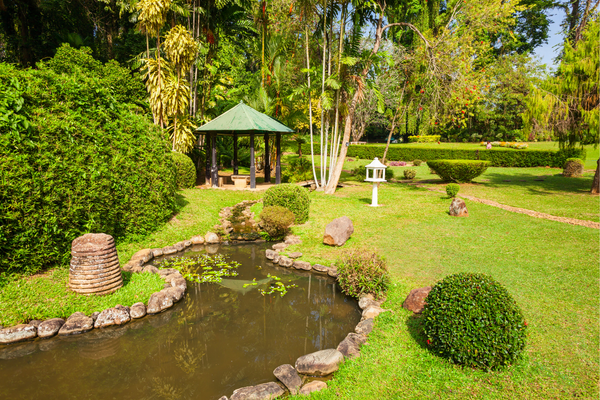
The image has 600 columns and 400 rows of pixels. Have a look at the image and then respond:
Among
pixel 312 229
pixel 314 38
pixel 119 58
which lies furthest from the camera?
pixel 119 58

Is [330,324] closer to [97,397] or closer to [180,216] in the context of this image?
[97,397]

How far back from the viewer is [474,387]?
12.8ft

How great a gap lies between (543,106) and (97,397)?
62.7 feet

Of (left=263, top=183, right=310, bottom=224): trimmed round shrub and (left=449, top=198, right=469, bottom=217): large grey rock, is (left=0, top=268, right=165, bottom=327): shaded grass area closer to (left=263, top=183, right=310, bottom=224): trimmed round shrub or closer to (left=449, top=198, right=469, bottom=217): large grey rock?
(left=263, top=183, right=310, bottom=224): trimmed round shrub

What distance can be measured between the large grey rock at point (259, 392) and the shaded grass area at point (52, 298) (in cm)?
331

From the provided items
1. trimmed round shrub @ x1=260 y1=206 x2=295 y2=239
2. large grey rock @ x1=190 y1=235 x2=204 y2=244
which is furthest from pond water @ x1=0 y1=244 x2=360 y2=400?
trimmed round shrub @ x1=260 y1=206 x2=295 y2=239

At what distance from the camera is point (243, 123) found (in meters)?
17.2

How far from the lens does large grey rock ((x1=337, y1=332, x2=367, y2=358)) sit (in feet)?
15.7

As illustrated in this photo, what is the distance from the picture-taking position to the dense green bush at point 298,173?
2127 centimetres

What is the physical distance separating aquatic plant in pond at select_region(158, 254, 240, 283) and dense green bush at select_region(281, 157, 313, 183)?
1219 cm

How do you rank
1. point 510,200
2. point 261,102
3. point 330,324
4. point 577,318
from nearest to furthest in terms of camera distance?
point 577,318
point 330,324
point 510,200
point 261,102

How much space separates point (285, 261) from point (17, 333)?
5359 mm

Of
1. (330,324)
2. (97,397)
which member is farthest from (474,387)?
(97,397)

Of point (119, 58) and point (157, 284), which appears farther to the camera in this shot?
point (119, 58)
